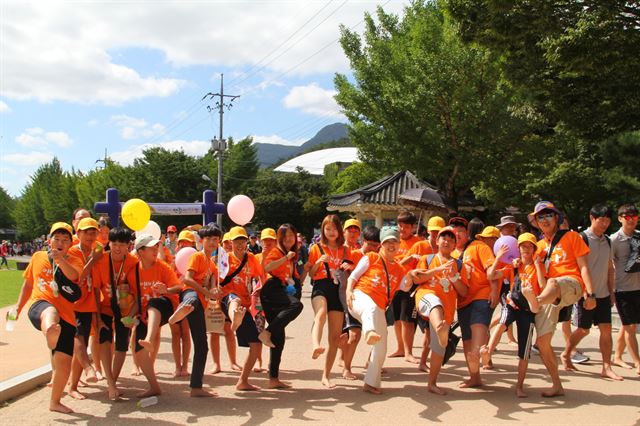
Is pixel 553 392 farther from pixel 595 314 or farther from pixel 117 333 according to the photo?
pixel 117 333

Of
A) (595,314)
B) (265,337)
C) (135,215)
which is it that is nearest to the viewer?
(265,337)

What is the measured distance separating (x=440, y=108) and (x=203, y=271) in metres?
13.0

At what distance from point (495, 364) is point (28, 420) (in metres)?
5.62

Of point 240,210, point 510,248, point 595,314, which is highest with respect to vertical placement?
point 240,210

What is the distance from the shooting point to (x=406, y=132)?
17.6 m

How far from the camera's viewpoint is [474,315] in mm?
6098

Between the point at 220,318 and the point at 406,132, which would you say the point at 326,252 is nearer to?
the point at 220,318

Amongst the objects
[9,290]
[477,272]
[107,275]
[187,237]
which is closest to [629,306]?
[477,272]

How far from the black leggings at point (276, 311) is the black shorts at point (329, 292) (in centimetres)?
28

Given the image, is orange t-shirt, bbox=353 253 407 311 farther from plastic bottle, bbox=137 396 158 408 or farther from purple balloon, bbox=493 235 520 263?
plastic bottle, bbox=137 396 158 408

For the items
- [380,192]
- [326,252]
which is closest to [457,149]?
[380,192]

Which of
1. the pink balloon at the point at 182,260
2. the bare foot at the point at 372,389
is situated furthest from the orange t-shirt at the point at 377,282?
the pink balloon at the point at 182,260

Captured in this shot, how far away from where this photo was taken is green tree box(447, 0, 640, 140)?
8492mm

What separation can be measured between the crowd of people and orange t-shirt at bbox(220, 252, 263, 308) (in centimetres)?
2
